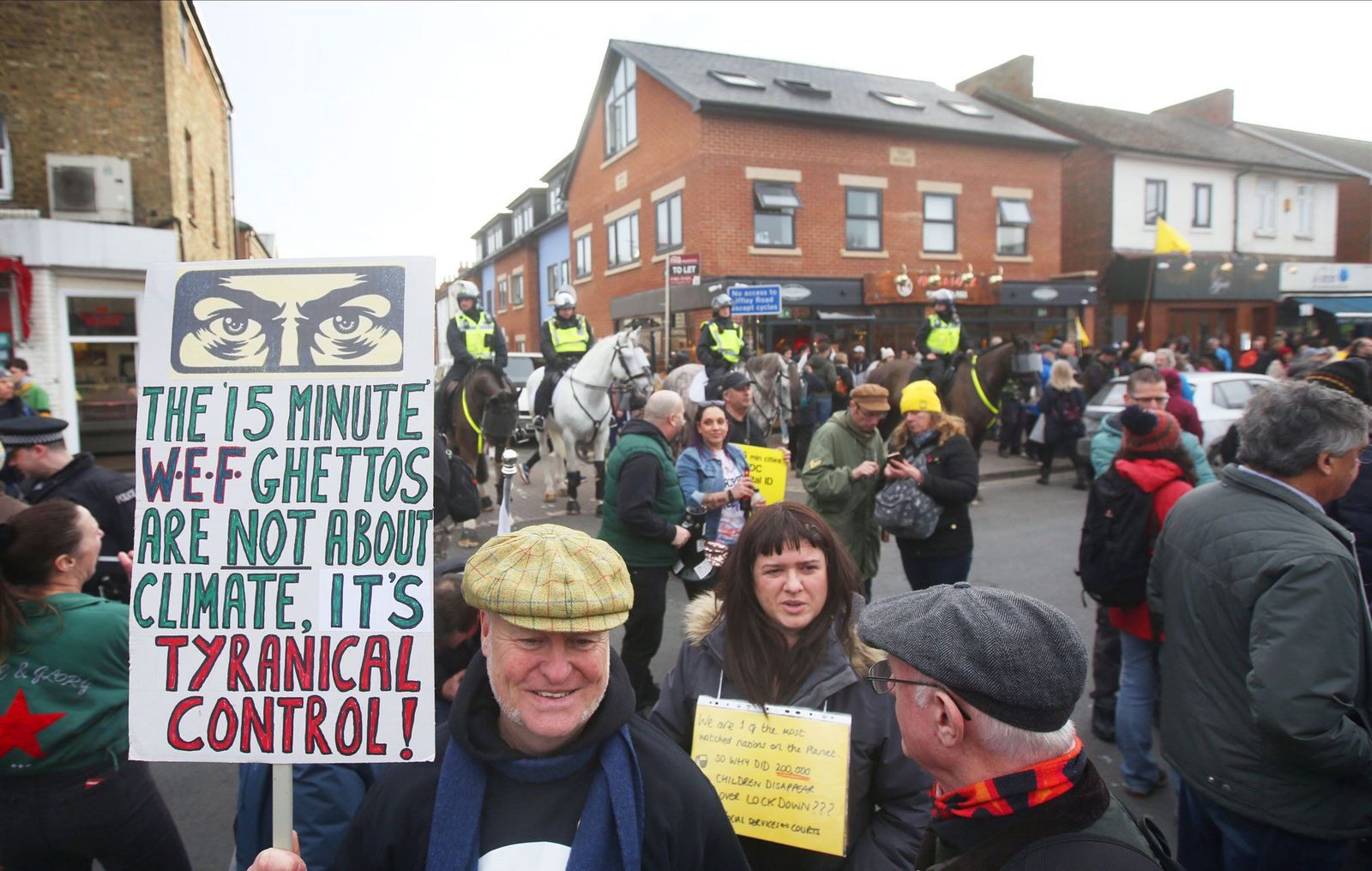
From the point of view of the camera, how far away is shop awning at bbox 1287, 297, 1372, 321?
26.8 metres

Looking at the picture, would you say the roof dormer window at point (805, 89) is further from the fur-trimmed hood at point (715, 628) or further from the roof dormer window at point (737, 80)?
the fur-trimmed hood at point (715, 628)

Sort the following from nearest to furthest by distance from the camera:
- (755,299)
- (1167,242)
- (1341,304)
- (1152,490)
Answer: (1152,490) → (755,299) → (1167,242) → (1341,304)

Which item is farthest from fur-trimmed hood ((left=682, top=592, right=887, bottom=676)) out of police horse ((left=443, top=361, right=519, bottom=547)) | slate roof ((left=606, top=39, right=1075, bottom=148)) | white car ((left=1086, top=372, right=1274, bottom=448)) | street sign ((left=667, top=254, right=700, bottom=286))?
slate roof ((left=606, top=39, right=1075, bottom=148))

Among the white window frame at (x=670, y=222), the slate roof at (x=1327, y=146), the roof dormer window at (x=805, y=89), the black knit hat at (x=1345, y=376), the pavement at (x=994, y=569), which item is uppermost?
the slate roof at (x=1327, y=146)

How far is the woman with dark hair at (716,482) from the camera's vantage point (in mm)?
5000

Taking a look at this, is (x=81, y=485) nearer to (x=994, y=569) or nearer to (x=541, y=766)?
(x=541, y=766)

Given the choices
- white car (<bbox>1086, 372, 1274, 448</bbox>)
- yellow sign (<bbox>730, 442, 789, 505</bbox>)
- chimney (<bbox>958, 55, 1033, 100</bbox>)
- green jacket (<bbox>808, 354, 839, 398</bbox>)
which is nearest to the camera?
yellow sign (<bbox>730, 442, 789, 505</bbox>)

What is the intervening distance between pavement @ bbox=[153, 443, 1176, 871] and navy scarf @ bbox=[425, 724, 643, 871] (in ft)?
9.50

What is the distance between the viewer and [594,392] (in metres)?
10.9

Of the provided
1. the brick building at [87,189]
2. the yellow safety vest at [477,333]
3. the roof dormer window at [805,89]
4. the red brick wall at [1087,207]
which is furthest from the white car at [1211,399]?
the red brick wall at [1087,207]

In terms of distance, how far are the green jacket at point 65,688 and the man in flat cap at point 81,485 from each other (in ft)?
5.35

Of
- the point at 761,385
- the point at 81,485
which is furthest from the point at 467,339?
the point at 81,485

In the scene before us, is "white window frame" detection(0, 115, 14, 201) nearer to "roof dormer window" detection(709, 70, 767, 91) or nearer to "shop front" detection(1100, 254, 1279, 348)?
"roof dormer window" detection(709, 70, 767, 91)

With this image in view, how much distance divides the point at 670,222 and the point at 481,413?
12.7 meters
